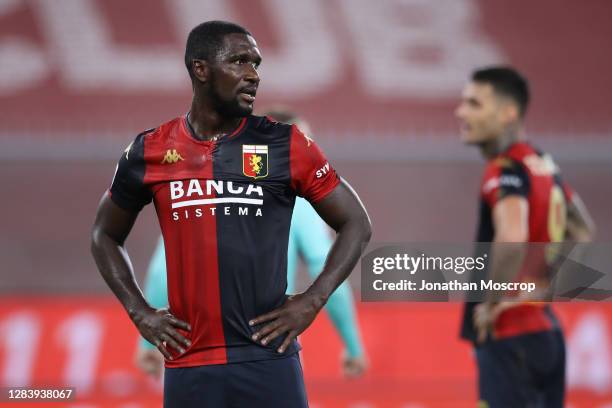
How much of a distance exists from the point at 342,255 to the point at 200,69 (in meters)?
0.69

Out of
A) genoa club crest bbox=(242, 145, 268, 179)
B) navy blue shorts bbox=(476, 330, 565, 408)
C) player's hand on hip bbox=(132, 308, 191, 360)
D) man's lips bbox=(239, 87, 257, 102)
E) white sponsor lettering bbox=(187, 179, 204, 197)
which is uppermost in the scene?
man's lips bbox=(239, 87, 257, 102)

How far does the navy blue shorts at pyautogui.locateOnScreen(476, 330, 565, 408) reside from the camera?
4445 mm

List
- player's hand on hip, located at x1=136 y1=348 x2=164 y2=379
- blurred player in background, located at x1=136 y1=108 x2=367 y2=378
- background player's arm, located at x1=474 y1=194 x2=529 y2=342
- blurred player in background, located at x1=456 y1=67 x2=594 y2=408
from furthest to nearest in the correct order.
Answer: blurred player in background, located at x1=136 y1=108 x2=367 y2=378 → blurred player in background, located at x1=456 y1=67 x2=594 y2=408 → background player's arm, located at x1=474 y1=194 x2=529 y2=342 → player's hand on hip, located at x1=136 y1=348 x2=164 y2=379

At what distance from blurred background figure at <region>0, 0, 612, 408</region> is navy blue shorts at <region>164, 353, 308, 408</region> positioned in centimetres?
677

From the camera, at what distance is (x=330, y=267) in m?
A: 3.00

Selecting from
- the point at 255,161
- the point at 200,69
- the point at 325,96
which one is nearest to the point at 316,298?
the point at 255,161

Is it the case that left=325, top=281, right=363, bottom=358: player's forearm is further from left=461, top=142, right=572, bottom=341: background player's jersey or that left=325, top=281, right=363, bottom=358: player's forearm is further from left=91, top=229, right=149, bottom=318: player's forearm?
left=91, top=229, right=149, bottom=318: player's forearm

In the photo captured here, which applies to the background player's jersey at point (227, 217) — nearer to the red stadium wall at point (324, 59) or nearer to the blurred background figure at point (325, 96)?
the blurred background figure at point (325, 96)

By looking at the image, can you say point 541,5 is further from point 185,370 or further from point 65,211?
point 185,370

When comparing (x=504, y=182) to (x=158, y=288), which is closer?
(x=158, y=288)

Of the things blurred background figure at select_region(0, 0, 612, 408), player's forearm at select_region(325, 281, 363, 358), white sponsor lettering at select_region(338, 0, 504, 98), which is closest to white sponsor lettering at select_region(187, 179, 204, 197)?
player's forearm at select_region(325, 281, 363, 358)

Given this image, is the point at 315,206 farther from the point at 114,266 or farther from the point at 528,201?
the point at 528,201

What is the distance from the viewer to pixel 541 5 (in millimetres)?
13656

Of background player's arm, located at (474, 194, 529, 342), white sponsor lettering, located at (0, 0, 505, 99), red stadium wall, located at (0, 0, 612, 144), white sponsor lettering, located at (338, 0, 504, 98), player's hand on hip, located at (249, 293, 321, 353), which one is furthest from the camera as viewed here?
white sponsor lettering, located at (338, 0, 504, 98)
